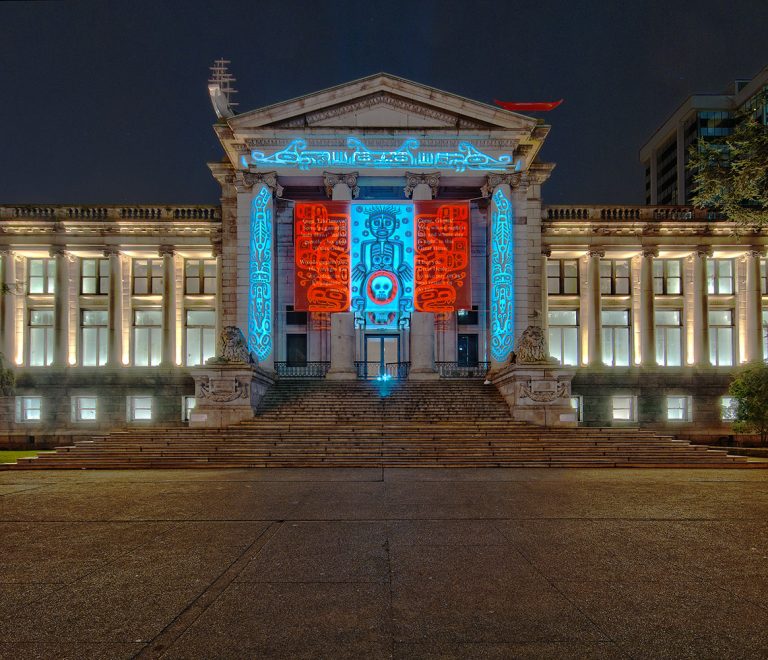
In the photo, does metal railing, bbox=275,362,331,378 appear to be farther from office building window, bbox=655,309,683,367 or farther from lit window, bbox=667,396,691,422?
office building window, bbox=655,309,683,367

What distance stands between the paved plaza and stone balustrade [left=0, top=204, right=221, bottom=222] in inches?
1043

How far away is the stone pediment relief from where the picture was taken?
108ft

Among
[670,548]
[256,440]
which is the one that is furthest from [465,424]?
[670,548]

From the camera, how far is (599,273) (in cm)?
3775

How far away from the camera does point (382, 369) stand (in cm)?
3778

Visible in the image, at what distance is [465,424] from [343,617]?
1974 cm

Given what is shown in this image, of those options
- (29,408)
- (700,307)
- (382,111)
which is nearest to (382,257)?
(382,111)

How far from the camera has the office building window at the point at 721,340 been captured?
1512 inches

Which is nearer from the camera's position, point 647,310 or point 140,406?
point 140,406

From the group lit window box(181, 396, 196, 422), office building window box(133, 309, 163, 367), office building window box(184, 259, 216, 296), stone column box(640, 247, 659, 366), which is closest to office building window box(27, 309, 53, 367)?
office building window box(133, 309, 163, 367)

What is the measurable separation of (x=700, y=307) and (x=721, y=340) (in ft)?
9.57

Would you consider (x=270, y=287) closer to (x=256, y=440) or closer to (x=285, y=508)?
(x=256, y=440)

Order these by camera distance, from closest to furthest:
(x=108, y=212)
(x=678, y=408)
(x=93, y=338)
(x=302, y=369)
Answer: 1. (x=678, y=408)
2. (x=302, y=369)
3. (x=108, y=212)
4. (x=93, y=338)

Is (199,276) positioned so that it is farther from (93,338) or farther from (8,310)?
(8,310)
